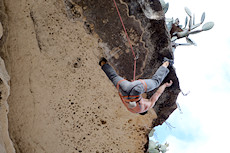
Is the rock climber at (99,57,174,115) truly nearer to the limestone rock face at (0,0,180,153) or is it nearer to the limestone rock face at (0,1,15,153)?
the limestone rock face at (0,0,180,153)

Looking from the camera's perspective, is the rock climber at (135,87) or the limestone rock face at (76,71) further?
the limestone rock face at (76,71)

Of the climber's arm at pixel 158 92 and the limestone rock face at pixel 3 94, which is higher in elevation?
the limestone rock face at pixel 3 94

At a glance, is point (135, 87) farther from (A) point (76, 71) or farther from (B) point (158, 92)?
(A) point (76, 71)

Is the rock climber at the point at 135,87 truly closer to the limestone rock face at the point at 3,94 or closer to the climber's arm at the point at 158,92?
the climber's arm at the point at 158,92

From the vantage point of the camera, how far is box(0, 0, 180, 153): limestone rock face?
174 centimetres

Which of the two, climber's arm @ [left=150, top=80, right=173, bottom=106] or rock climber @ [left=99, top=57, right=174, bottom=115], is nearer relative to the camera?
rock climber @ [left=99, top=57, right=174, bottom=115]

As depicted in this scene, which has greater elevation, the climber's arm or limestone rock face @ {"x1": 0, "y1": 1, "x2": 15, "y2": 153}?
limestone rock face @ {"x1": 0, "y1": 1, "x2": 15, "y2": 153}

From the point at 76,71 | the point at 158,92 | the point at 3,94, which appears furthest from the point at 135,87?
the point at 3,94

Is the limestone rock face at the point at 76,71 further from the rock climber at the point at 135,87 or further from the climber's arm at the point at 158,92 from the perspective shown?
the rock climber at the point at 135,87

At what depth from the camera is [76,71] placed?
1.86 meters

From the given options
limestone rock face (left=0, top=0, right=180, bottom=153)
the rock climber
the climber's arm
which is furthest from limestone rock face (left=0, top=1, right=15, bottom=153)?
the climber's arm

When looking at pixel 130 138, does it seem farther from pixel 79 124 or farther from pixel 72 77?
pixel 72 77

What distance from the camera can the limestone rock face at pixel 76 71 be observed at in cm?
174

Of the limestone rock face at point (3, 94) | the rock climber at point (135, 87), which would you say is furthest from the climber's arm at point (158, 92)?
the limestone rock face at point (3, 94)
